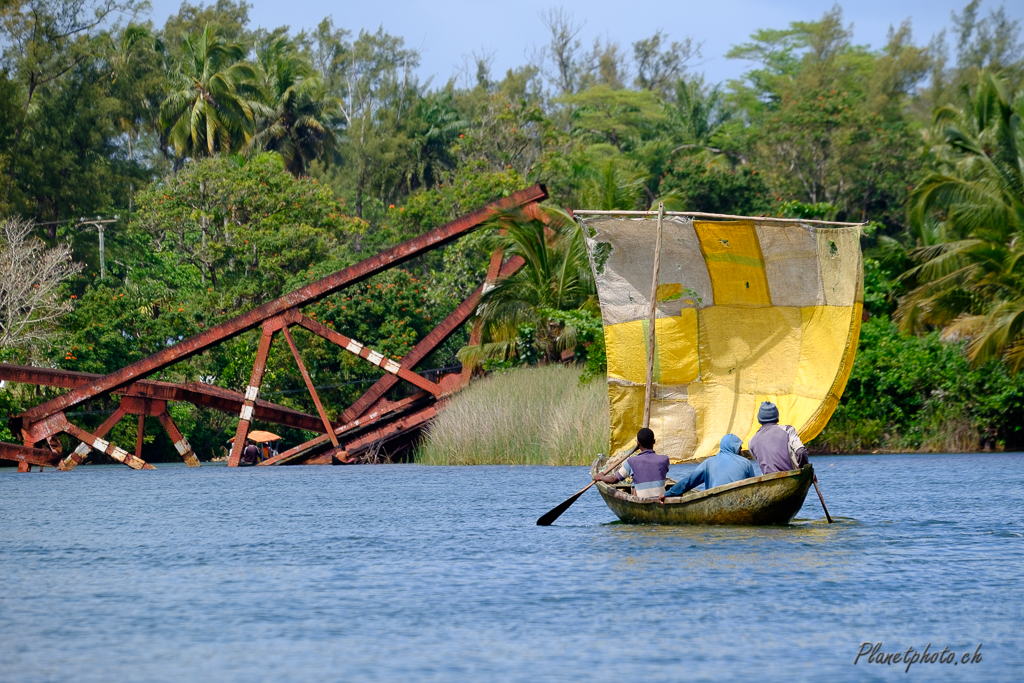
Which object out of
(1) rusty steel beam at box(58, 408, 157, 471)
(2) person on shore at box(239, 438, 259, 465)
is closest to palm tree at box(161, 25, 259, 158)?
(2) person on shore at box(239, 438, 259, 465)

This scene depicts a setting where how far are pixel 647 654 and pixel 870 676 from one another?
1570 millimetres

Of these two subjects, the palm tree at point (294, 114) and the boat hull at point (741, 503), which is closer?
the boat hull at point (741, 503)

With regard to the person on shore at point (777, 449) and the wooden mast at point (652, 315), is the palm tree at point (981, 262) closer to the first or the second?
the wooden mast at point (652, 315)

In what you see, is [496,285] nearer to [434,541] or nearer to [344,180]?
[434,541]

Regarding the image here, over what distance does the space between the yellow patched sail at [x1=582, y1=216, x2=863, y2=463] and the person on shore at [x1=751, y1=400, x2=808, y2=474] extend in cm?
214

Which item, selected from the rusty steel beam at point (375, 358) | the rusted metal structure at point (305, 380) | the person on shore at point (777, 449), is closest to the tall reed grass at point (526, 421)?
the rusty steel beam at point (375, 358)

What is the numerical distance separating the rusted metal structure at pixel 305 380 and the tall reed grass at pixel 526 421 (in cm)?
221

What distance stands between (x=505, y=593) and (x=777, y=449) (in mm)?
4466

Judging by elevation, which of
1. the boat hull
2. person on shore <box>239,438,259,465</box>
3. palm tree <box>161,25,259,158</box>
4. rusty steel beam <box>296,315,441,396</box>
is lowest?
person on shore <box>239,438,259,465</box>

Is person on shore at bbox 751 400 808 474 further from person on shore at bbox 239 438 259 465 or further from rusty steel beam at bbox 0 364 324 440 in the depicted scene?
person on shore at bbox 239 438 259 465

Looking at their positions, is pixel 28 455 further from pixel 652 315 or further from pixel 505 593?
pixel 505 593

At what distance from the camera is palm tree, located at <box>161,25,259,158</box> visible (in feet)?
176

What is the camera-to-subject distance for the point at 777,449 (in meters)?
13.9

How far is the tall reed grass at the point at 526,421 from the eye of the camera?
2517cm
